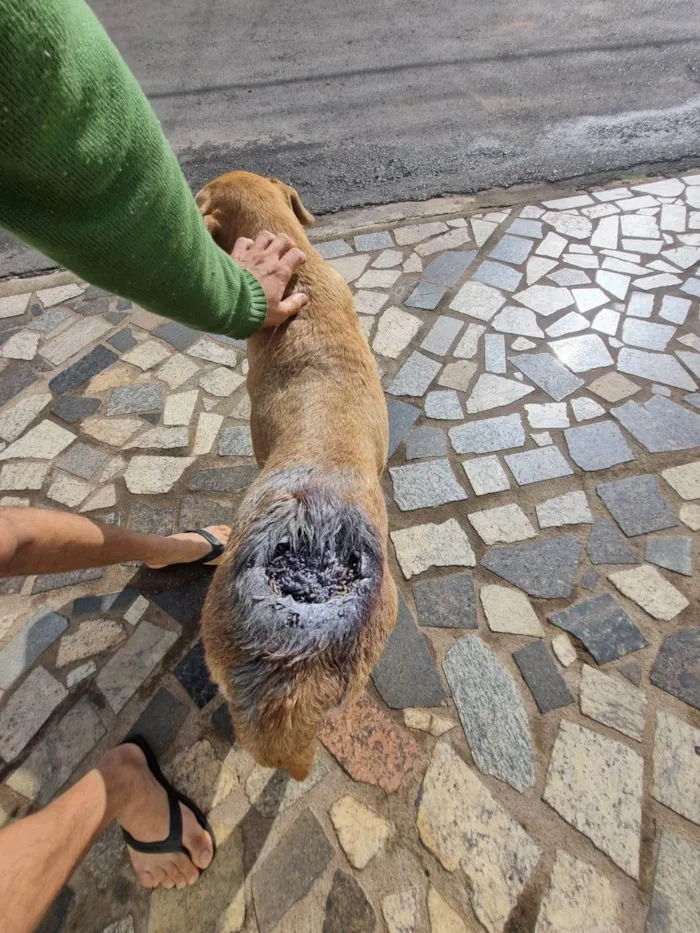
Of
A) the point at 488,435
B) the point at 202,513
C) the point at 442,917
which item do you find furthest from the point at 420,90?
the point at 442,917

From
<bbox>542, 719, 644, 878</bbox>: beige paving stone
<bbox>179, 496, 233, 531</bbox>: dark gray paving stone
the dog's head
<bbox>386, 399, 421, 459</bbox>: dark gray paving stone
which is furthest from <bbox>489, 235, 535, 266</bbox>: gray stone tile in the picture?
<bbox>542, 719, 644, 878</bbox>: beige paving stone

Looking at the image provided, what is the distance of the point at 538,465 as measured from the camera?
3.35 meters

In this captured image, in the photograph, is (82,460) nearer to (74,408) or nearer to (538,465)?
(74,408)

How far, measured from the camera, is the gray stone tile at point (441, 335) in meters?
4.07

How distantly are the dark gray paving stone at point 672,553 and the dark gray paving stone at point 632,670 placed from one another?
606mm

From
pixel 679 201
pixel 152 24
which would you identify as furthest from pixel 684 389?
pixel 152 24

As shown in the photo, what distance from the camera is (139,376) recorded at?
405 cm

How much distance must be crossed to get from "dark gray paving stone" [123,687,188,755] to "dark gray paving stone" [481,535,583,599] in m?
1.74

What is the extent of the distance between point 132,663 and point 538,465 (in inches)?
102

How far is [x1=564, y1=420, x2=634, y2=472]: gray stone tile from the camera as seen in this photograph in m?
3.33

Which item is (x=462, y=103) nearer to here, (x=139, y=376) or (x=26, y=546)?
(x=139, y=376)

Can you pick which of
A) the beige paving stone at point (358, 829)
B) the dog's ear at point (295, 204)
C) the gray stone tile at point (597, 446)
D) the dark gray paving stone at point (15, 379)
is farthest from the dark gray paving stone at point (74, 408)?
the gray stone tile at point (597, 446)

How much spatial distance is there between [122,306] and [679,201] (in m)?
5.20

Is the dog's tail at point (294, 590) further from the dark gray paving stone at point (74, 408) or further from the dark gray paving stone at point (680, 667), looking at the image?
the dark gray paving stone at point (74, 408)
